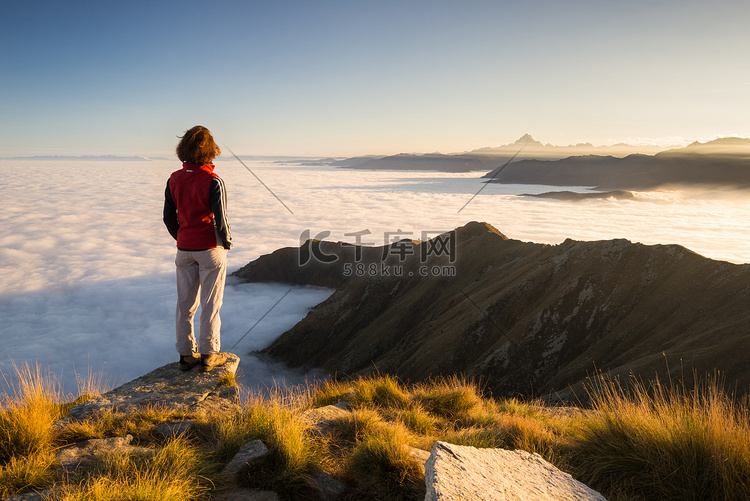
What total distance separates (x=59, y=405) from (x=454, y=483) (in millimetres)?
4713

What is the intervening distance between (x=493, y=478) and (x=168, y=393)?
14.1 feet

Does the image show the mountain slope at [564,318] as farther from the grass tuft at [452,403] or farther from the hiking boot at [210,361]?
the hiking boot at [210,361]

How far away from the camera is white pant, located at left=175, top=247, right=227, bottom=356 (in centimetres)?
508

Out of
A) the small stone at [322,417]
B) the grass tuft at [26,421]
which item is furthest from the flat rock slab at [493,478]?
the grass tuft at [26,421]

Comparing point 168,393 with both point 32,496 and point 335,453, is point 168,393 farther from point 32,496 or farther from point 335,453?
point 335,453

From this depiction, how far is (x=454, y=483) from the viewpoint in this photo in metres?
2.80

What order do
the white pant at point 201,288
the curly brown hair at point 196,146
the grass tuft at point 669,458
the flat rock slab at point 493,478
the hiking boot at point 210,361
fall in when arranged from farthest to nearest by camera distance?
the hiking boot at point 210,361
the white pant at point 201,288
the curly brown hair at point 196,146
the grass tuft at point 669,458
the flat rock slab at point 493,478

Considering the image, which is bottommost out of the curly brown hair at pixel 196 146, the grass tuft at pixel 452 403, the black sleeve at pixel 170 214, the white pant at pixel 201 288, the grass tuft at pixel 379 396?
the grass tuft at pixel 452 403

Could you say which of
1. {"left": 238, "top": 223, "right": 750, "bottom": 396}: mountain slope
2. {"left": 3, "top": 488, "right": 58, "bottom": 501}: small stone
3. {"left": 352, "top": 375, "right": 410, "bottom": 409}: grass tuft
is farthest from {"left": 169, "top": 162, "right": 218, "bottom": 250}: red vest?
{"left": 238, "top": 223, "right": 750, "bottom": 396}: mountain slope

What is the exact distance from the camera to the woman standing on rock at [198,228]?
4863 millimetres

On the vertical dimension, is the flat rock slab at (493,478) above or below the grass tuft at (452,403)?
above

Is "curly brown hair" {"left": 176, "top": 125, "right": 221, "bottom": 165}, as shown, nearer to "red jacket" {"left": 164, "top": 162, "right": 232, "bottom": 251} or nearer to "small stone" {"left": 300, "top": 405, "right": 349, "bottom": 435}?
"red jacket" {"left": 164, "top": 162, "right": 232, "bottom": 251}

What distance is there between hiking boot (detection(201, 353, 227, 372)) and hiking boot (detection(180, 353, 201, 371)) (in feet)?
0.55

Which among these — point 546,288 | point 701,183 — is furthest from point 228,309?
point 701,183
